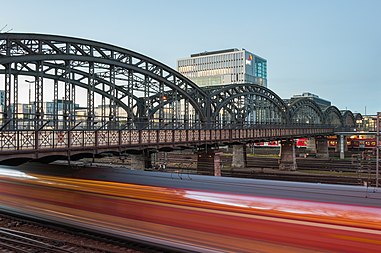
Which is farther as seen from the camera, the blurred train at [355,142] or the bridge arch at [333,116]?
the bridge arch at [333,116]

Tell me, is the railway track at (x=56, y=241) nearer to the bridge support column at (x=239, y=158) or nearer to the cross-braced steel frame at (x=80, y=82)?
the cross-braced steel frame at (x=80, y=82)

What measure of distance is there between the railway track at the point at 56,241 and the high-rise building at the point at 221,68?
433ft

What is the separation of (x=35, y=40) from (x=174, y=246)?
21.9m

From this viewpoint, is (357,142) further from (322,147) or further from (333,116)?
(333,116)

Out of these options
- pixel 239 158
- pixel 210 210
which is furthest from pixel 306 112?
pixel 210 210

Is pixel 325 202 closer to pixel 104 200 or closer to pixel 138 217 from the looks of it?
pixel 138 217

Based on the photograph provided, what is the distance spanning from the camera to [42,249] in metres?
14.0

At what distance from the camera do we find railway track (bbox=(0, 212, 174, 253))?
13.5 metres

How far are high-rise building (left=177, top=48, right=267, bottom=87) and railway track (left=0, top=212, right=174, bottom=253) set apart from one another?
132m

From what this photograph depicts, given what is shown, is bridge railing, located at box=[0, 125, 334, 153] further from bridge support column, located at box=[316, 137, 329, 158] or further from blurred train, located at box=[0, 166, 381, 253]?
bridge support column, located at box=[316, 137, 329, 158]

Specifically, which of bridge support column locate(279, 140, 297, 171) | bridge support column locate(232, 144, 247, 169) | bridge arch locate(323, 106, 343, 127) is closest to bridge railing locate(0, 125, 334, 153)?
bridge support column locate(232, 144, 247, 169)

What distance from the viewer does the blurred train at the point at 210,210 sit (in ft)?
27.8

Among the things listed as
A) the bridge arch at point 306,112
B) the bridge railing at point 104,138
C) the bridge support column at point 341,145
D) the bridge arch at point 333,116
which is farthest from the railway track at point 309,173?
the bridge arch at point 333,116

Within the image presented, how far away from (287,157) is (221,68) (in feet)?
309
